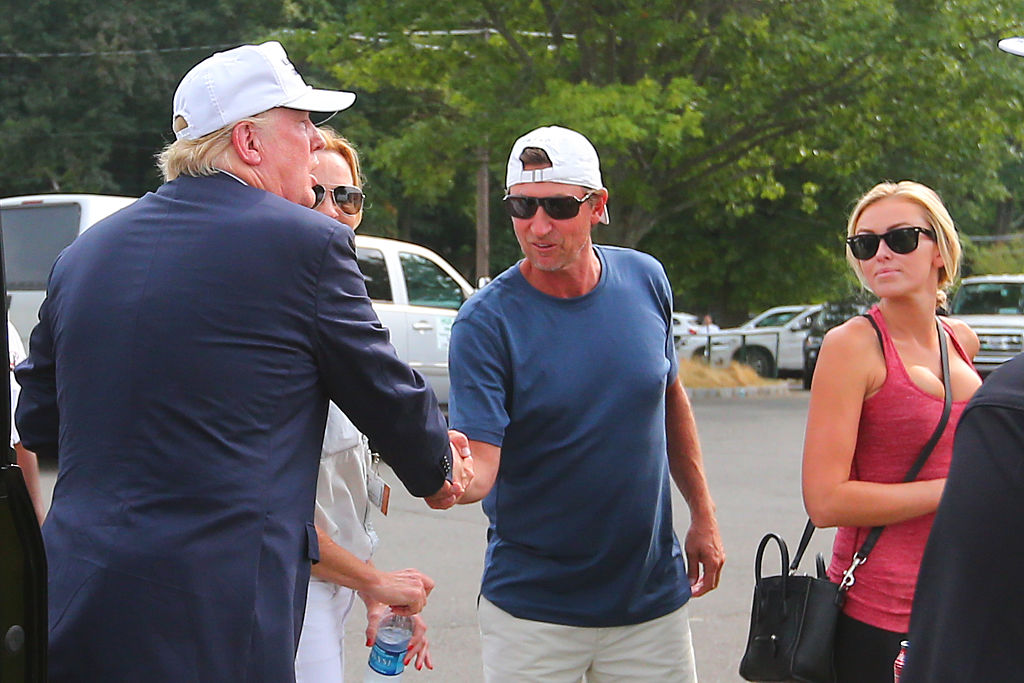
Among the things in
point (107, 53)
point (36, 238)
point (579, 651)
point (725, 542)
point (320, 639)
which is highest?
point (107, 53)

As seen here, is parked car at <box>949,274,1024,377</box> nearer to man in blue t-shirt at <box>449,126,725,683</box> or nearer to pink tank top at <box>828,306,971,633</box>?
man in blue t-shirt at <box>449,126,725,683</box>

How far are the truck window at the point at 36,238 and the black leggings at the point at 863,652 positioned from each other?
10.1 metres

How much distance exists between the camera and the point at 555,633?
3.21m

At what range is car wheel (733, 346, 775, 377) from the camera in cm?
2764

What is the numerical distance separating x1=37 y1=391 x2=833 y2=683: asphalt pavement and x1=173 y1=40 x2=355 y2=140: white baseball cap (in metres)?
3.76

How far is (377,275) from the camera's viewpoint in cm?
1368

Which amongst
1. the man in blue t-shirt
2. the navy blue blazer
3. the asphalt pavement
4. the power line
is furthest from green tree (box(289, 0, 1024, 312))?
the navy blue blazer

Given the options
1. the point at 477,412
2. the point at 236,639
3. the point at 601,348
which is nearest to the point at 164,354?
the point at 236,639

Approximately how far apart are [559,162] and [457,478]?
1.08 m

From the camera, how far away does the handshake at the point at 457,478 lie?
2.63 metres

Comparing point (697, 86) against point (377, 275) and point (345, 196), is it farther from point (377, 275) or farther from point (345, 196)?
point (345, 196)

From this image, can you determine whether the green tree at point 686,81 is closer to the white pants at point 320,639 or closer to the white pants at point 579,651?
the white pants at point 579,651

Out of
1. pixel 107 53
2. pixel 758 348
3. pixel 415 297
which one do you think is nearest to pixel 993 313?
pixel 758 348

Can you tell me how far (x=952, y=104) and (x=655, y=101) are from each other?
199 inches
